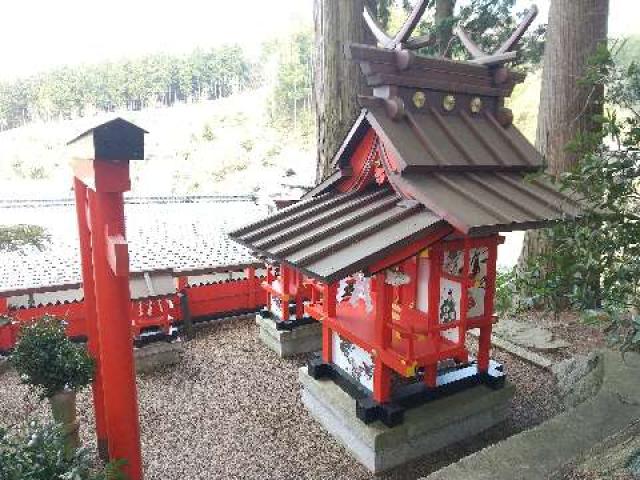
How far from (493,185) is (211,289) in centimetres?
584

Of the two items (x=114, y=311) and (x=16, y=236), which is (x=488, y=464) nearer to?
(x=114, y=311)

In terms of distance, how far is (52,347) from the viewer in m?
3.97

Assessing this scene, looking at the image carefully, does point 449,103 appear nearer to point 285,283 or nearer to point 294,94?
point 285,283

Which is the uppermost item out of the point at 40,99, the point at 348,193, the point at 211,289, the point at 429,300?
the point at 40,99

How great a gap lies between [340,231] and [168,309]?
4.50 metres

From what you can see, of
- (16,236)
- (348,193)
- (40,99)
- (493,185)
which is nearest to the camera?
(493,185)

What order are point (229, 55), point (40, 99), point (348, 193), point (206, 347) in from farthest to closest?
1. point (229, 55)
2. point (40, 99)
3. point (206, 347)
4. point (348, 193)

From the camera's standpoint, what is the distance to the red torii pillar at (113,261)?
290 centimetres

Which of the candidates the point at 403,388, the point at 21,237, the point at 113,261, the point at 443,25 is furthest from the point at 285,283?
the point at 443,25

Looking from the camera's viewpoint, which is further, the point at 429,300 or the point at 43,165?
the point at 43,165

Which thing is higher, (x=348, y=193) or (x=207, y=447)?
(x=348, y=193)

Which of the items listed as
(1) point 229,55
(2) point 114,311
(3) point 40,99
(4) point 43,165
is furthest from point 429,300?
(1) point 229,55

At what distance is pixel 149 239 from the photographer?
9688 mm

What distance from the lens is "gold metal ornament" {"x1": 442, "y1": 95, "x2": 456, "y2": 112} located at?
190 inches
